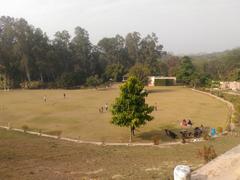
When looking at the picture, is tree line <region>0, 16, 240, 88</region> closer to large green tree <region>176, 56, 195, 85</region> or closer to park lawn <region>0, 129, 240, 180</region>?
large green tree <region>176, 56, 195, 85</region>

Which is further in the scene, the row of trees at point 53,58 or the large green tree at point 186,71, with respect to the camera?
the row of trees at point 53,58

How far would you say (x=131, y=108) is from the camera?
26.4 m

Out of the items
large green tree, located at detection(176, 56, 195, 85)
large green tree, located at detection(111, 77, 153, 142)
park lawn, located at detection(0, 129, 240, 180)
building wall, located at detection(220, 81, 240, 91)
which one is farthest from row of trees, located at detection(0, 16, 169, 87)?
park lawn, located at detection(0, 129, 240, 180)

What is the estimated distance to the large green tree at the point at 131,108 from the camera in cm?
2622

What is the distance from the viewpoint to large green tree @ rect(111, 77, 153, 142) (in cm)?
2622

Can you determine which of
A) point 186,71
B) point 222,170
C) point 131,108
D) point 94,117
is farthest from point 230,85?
point 222,170

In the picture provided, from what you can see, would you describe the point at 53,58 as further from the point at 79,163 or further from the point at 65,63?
the point at 79,163

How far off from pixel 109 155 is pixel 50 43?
79388 millimetres

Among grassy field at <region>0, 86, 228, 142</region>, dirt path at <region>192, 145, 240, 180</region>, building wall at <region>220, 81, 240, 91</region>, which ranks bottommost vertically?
grassy field at <region>0, 86, 228, 142</region>

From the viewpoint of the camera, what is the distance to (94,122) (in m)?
33.0

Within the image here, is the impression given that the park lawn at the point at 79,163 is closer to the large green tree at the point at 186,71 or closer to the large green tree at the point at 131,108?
the large green tree at the point at 131,108

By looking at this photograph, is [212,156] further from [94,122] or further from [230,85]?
[230,85]

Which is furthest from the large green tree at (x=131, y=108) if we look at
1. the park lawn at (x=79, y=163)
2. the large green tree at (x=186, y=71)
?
the large green tree at (x=186, y=71)


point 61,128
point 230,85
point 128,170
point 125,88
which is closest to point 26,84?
point 230,85
